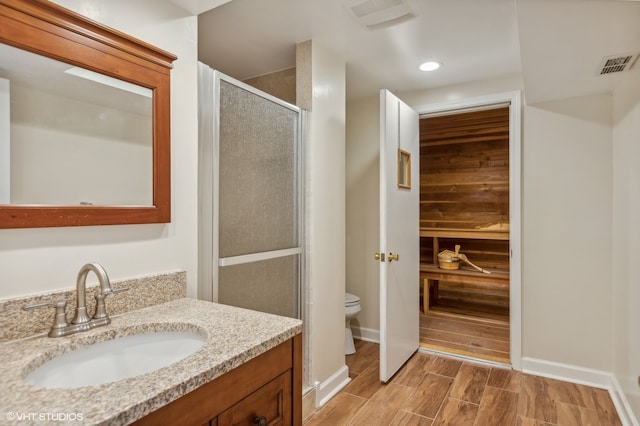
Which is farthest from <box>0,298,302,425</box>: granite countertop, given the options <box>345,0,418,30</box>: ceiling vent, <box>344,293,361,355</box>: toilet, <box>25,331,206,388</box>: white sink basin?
<box>344,293,361,355</box>: toilet

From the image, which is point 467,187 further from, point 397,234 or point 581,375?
point 581,375

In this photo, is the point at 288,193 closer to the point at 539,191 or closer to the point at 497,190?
the point at 539,191

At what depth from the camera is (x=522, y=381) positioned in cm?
248

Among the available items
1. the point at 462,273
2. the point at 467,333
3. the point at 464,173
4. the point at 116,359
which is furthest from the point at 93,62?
the point at 464,173

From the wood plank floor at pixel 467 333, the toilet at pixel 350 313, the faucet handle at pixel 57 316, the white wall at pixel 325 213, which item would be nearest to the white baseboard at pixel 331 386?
the white wall at pixel 325 213

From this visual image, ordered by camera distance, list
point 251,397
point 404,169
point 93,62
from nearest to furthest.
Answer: point 251,397
point 93,62
point 404,169

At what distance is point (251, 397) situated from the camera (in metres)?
0.94

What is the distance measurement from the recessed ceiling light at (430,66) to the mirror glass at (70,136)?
6.39 ft

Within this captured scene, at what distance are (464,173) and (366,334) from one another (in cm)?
244

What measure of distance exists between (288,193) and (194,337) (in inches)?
42.7

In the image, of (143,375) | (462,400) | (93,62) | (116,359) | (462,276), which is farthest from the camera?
(462,276)

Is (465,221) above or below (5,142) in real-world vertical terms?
below

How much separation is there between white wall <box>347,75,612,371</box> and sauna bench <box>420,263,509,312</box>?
120cm

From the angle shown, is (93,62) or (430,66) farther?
(430,66)
